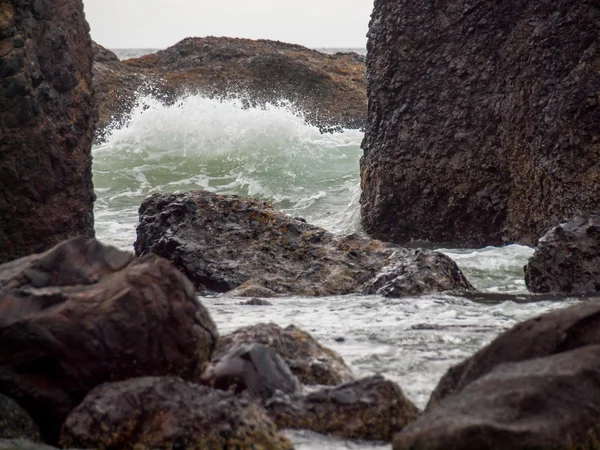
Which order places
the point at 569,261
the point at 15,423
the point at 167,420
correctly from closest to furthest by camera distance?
the point at 167,420, the point at 15,423, the point at 569,261

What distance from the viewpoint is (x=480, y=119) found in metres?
9.27

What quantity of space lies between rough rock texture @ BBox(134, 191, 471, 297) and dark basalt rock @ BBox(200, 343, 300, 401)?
3.11 meters

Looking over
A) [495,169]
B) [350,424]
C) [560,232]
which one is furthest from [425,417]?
[495,169]

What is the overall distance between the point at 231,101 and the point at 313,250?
13615mm

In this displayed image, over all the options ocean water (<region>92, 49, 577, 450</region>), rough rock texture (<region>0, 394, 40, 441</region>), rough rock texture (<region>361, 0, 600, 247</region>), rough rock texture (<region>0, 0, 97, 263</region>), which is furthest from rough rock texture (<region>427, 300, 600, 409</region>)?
rough rock texture (<region>361, 0, 600, 247</region>)

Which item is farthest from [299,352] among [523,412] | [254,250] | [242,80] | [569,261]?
[242,80]

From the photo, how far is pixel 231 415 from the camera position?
3170mm

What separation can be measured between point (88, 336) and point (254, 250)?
14.2ft

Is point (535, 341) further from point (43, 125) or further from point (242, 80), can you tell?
point (242, 80)

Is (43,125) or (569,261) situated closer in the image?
(569,261)

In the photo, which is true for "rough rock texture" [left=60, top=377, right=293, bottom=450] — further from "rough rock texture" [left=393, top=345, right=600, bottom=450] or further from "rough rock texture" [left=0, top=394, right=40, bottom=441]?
"rough rock texture" [left=393, top=345, right=600, bottom=450]

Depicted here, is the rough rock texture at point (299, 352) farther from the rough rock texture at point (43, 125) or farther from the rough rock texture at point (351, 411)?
the rough rock texture at point (43, 125)

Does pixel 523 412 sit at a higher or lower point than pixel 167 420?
higher

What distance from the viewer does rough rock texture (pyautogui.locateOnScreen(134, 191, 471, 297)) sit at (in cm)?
731
